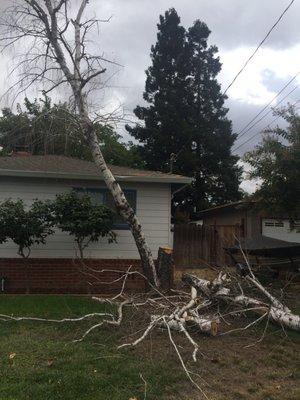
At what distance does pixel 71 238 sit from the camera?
13000 millimetres

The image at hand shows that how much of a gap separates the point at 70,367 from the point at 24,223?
5865 mm

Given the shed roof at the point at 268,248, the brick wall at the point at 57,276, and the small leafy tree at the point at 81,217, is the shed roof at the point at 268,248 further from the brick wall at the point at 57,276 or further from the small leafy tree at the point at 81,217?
the small leafy tree at the point at 81,217

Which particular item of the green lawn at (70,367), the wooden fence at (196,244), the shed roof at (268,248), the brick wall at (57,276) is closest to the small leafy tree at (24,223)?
the brick wall at (57,276)

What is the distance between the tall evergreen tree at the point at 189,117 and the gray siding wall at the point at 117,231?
20.7 meters

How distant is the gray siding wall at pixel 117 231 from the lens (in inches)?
508

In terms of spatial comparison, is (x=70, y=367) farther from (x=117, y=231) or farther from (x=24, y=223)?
(x=117, y=231)

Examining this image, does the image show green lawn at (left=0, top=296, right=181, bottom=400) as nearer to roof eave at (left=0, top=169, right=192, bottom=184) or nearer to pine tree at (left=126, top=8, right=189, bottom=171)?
roof eave at (left=0, top=169, right=192, bottom=184)

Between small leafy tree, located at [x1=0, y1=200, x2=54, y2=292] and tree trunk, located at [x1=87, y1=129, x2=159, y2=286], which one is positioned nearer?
tree trunk, located at [x1=87, y1=129, x2=159, y2=286]

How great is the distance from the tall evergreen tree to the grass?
26.8 metres

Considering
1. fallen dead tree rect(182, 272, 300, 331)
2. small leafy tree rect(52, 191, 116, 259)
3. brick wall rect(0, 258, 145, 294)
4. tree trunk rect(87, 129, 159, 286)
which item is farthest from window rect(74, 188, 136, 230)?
fallen dead tree rect(182, 272, 300, 331)

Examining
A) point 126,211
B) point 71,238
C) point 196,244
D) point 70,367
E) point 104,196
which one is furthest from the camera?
point 196,244

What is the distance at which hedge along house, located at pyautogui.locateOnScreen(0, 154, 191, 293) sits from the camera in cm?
1268

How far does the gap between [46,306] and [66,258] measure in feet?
10.1

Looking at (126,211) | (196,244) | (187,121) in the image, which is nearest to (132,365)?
(126,211)
